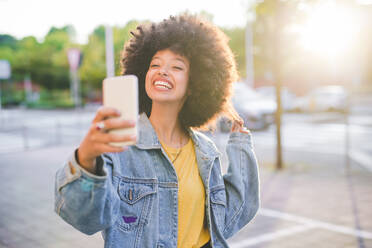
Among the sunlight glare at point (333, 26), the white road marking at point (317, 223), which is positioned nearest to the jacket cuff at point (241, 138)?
the white road marking at point (317, 223)

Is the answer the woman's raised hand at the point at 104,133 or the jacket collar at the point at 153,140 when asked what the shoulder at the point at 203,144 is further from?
the woman's raised hand at the point at 104,133

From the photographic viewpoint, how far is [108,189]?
4.59ft

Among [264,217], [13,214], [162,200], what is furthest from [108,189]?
[13,214]

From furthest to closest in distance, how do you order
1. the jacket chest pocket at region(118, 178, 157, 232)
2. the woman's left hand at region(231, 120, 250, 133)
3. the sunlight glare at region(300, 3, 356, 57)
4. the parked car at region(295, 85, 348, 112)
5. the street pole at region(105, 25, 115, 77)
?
the parked car at region(295, 85, 348, 112)
the street pole at region(105, 25, 115, 77)
the sunlight glare at region(300, 3, 356, 57)
the woman's left hand at region(231, 120, 250, 133)
the jacket chest pocket at region(118, 178, 157, 232)

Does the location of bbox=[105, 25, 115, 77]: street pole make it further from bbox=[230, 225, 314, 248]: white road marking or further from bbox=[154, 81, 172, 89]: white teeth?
bbox=[154, 81, 172, 89]: white teeth

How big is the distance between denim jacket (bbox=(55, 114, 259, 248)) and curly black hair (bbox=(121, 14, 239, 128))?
0.22 metres

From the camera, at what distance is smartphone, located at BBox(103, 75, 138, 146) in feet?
3.79

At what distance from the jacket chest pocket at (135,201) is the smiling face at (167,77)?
430 millimetres

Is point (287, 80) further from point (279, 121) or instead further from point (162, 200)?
point (162, 200)

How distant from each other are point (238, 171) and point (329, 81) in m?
38.8

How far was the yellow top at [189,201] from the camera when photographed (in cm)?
176

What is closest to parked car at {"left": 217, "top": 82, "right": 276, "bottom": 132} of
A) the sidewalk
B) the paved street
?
the paved street

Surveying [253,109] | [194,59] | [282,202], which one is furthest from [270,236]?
[253,109]

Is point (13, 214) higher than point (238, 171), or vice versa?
point (238, 171)
